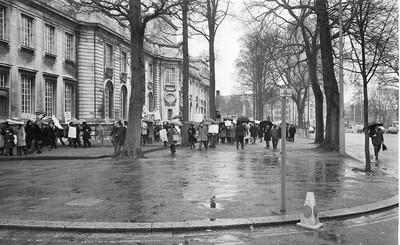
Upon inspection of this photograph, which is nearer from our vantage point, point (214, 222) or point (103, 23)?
point (214, 222)

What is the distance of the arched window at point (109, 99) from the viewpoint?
1482 inches

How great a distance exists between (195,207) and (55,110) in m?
25.6

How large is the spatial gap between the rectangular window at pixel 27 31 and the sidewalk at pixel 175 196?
14.9m

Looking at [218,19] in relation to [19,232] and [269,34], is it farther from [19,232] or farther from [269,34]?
[19,232]

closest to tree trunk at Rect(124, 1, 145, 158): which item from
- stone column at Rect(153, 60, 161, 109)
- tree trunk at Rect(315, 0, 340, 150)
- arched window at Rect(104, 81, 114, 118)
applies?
tree trunk at Rect(315, 0, 340, 150)

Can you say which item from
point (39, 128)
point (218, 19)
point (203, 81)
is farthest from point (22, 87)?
point (203, 81)

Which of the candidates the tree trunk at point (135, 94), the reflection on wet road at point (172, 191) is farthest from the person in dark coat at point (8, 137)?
the tree trunk at point (135, 94)

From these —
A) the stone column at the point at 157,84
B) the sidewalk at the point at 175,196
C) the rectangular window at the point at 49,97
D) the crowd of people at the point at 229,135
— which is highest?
the stone column at the point at 157,84

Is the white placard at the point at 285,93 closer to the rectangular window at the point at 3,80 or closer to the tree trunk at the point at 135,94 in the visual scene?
the tree trunk at the point at 135,94

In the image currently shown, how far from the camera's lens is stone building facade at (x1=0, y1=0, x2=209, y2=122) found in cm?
2531

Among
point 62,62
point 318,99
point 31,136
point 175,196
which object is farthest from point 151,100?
point 175,196

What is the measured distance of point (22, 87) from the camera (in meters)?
26.7

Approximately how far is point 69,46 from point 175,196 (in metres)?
27.5

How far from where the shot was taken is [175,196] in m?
8.97
